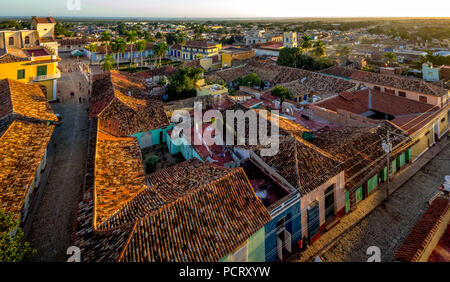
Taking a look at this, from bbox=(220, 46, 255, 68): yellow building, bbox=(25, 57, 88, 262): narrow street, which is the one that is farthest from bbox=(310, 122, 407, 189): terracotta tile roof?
bbox=(220, 46, 255, 68): yellow building

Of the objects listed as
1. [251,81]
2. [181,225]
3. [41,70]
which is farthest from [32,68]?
[181,225]

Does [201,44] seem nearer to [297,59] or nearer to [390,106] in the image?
[297,59]

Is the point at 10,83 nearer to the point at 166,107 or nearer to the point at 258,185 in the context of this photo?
the point at 166,107

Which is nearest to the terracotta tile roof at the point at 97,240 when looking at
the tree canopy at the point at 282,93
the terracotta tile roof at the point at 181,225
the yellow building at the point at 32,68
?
the terracotta tile roof at the point at 181,225

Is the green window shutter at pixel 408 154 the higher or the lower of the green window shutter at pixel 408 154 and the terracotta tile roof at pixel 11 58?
the lower

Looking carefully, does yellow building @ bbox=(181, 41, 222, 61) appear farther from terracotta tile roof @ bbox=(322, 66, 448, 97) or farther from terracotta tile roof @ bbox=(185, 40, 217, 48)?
terracotta tile roof @ bbox=(322, 66, 448, 97)

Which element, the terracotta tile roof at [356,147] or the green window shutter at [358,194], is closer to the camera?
the terracotta tile roof at [356,147]

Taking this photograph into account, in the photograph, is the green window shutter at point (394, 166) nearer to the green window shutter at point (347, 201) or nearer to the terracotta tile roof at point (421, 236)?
the green window shutter at point (347, 201)
